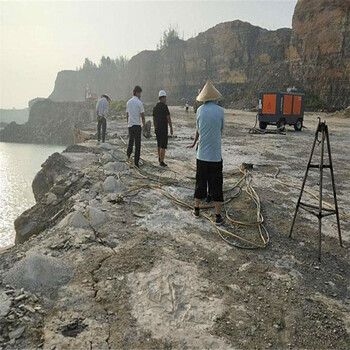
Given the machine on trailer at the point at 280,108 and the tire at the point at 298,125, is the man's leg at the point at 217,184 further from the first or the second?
the tire at the point at 298,125

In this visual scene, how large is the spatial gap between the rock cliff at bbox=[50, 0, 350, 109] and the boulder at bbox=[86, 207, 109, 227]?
91.5ft

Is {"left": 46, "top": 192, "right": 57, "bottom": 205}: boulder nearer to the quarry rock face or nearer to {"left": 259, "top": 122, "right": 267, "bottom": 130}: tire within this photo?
{"left": 259, "top": 122, "right": 267, "bottom": 130}: tire

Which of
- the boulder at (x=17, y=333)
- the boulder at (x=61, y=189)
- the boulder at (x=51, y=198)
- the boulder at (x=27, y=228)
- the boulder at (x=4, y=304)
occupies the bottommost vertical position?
the boulder at (x=27, y=228)

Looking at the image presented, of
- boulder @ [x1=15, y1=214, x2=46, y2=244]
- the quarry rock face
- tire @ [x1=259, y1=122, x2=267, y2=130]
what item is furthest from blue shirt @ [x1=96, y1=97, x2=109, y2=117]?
the quarry rock face

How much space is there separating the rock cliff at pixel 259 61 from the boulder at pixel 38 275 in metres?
29.3

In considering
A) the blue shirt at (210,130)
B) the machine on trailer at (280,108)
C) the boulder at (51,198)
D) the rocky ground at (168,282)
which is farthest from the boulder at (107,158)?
the machine on trailer at (280,108)

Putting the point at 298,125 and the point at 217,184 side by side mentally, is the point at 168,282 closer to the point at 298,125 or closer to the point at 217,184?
the point at 217,184

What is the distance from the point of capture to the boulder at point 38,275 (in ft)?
10.2

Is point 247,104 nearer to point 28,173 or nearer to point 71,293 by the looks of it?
point 28,173

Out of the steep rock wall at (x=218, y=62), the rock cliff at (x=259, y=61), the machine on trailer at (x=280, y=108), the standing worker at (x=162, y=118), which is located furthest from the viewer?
the steep rock wall at (x=218, y=62)

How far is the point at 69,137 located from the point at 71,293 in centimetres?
6503

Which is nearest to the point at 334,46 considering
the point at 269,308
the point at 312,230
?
the point at 312,230

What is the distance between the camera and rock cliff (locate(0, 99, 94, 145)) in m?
66.4

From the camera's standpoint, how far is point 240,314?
9.39 feet
